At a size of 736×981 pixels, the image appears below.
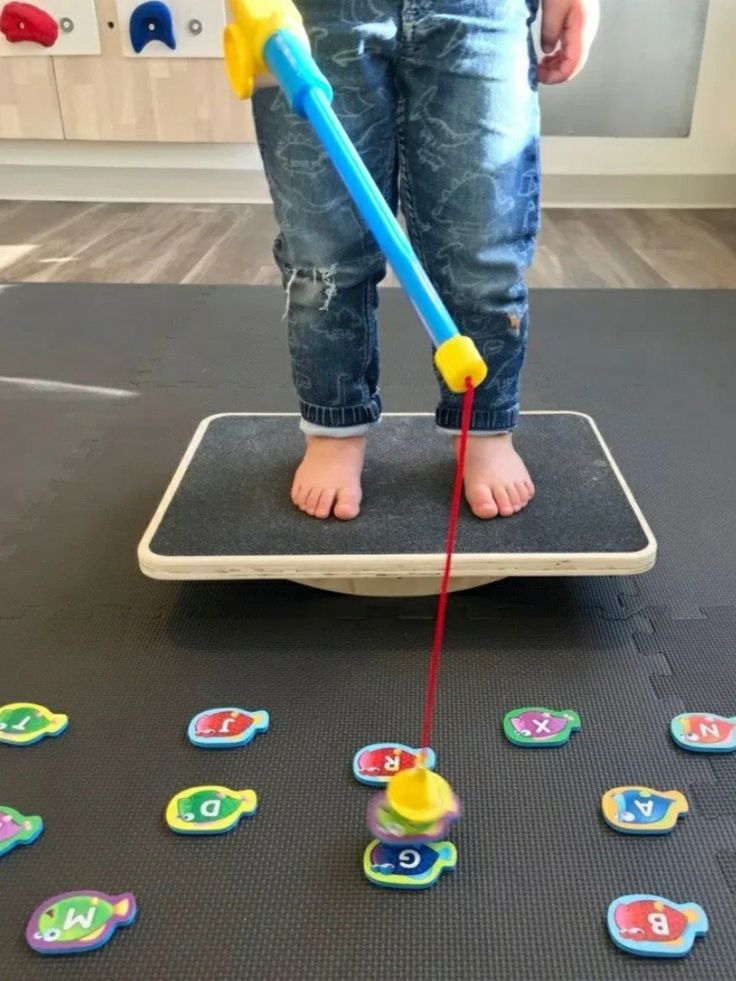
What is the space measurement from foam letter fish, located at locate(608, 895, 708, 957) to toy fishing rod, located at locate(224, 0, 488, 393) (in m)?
0.35

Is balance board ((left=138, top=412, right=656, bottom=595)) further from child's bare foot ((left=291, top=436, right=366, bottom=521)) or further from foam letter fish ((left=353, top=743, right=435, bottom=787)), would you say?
foam letter fish ((left=353, top=743, right=435, bottom=787))

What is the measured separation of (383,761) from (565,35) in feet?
2.26

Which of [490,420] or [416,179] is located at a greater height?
[416,179]

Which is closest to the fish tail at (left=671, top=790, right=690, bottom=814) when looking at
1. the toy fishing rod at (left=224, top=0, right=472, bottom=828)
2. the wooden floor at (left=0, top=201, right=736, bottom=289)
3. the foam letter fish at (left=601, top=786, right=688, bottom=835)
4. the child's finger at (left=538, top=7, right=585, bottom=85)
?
the foam letter fish at (left=601, top=786, right=688, bottom=835)

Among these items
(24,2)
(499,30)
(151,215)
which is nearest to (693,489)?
(499,30)

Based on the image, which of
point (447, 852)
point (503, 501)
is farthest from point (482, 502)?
point (447, 852)

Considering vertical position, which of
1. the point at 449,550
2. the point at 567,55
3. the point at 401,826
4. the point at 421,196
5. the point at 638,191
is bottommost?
the point at 638,191

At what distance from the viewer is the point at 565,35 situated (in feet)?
2.78

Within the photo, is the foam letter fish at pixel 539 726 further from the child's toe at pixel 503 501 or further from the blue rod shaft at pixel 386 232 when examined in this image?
the blue rod shaft at pixel 386 232

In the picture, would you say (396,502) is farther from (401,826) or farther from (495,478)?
(401,826)

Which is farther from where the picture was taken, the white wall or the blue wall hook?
the white wall

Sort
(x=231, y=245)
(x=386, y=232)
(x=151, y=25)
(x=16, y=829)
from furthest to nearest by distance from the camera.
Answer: (x=151, y=25) < (x=231, y=245) < (x=16, y=829) < (x=386, y=232)

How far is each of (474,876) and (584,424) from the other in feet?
1.92

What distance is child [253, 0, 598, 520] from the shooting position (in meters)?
0.76
